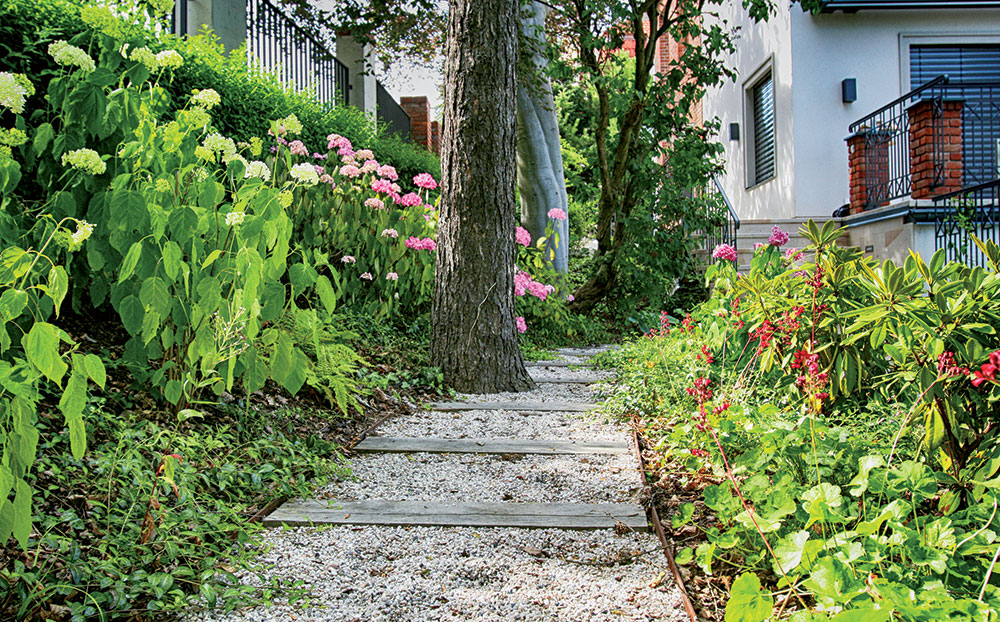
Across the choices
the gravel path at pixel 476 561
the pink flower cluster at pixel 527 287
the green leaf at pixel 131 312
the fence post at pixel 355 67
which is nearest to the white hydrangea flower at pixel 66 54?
the green leaf at pixel 131 312

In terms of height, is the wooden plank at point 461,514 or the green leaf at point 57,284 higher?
the green leaf at point 57,284

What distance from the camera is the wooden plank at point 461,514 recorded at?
218cm

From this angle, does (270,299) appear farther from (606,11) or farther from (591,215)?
(591,215)

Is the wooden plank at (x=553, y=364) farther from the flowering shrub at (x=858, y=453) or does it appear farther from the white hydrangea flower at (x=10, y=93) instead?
the white hydrangea flower at (x=10, y=93)

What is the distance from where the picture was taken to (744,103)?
13.0 m

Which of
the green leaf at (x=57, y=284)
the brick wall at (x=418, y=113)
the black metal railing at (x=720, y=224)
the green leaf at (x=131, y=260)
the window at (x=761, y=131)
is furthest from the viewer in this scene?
the brick wall at (x=418, y=113)

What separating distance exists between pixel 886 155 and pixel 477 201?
281 inches

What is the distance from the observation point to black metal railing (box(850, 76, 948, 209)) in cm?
876

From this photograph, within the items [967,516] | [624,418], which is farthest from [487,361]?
[967,516]

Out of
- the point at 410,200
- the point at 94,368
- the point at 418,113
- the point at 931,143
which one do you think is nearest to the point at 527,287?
the point at 410,200

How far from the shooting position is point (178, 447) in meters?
2.38

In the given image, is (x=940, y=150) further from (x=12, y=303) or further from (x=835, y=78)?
(x=12, y=303)

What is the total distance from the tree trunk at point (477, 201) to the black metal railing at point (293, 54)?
3.00 m

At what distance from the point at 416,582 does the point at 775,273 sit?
2601mm
